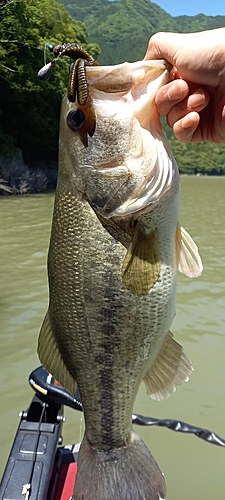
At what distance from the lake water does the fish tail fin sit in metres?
1.87

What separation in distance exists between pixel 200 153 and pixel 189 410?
95120 millimetres

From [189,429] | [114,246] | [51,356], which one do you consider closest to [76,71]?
[114,246]

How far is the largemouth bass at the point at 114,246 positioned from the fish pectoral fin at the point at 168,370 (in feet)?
0.23

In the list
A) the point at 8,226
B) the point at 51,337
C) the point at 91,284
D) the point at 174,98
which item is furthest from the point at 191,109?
the point at 8,226

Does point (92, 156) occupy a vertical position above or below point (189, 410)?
above

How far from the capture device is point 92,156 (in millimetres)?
1936

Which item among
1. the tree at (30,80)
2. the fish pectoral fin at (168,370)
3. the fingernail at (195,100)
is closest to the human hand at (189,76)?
the fingernail at (195,100)

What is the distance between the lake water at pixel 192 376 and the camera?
4062 millimetres

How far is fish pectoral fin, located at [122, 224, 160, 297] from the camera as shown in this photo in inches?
73.3

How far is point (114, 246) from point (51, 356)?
583 millimetres

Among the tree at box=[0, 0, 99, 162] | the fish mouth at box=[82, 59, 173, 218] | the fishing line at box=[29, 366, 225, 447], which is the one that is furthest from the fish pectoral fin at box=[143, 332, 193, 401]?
the tree at box=[0, 0, 99, 162]

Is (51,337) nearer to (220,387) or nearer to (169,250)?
(169,250)

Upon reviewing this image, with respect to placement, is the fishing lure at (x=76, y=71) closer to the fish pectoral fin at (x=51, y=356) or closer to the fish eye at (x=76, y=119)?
the fish eye at (x=76, y=119)

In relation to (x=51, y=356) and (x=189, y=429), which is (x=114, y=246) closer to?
(x=51, y=356)
